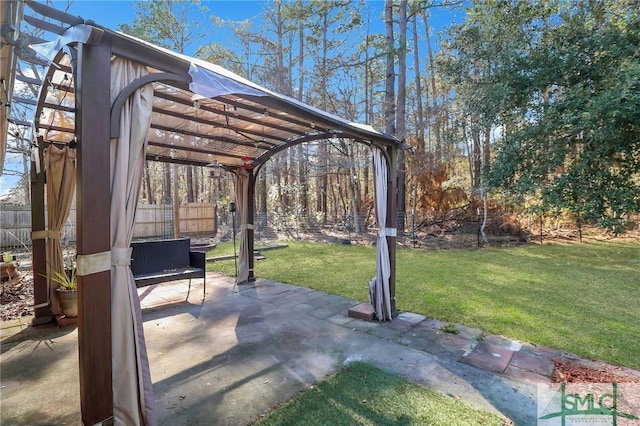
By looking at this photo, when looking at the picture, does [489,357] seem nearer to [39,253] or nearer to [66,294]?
[66,294]

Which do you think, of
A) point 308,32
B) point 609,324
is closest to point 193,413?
point 609,324

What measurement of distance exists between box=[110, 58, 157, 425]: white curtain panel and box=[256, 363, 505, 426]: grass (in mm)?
771

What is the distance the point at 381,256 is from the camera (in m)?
3.93

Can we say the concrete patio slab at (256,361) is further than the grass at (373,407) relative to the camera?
Yes

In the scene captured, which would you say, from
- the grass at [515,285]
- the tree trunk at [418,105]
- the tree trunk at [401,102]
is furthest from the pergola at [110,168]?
the tree trunk at [418,105]

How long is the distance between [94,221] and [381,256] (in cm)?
297

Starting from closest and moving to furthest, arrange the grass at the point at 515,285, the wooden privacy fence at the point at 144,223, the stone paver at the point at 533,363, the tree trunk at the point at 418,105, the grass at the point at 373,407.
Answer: the grass at the point at 373,407
the stone paver at the point at 533,363
the grass at the point at 515,285
the wooden privacy fence at the point at 144,223
the tree trunk at the point at 418,105

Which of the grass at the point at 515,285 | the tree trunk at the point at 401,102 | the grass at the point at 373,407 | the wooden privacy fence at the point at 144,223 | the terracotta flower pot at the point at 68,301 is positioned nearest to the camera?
the grass at the point at 373,407

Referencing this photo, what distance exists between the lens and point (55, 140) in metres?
3.96

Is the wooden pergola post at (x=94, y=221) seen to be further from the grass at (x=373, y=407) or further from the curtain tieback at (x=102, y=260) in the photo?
the grass at (x=373, y=407)

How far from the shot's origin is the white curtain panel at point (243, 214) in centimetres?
555

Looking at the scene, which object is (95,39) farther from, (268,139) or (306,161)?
(306,161)

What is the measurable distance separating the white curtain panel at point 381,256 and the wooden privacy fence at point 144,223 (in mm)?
5575

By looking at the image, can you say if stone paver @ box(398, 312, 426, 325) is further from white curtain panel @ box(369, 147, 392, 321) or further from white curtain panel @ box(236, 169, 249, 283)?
white curtain panel @ box(236, 169, 249, 283)
